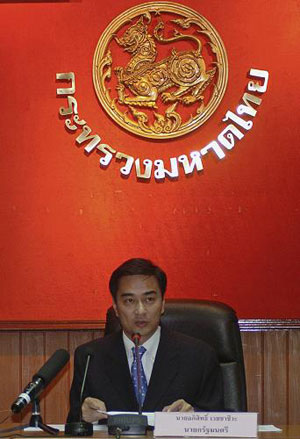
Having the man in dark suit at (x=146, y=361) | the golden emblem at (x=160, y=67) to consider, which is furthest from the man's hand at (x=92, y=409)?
the golden emblem at (x=160, y=67)

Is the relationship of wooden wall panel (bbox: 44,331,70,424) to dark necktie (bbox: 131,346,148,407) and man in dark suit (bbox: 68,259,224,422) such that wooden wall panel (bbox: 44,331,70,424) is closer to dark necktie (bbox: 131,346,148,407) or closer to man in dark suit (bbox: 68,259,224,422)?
man in dark suit (bbox: 68,259,224,422)

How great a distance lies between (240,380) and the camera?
118 inches

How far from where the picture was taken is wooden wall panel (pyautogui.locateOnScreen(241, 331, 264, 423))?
147 inches

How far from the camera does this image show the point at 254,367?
12.3 feet

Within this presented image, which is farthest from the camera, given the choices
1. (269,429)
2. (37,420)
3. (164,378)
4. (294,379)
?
(294,379)

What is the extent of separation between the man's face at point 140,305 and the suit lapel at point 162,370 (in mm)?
71

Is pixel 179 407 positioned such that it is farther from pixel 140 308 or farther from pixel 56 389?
pixel 56 389

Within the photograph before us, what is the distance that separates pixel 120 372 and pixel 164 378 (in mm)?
154

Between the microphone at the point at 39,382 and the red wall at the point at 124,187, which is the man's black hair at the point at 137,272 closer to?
the microphone at the point at 39,382

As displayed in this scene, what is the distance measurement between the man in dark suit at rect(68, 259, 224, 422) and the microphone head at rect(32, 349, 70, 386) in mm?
387

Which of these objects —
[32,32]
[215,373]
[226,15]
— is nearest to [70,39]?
[32,32]

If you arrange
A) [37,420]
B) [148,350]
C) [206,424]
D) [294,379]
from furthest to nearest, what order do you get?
[294,379]
[148,350]
[37,420]
[206,424]

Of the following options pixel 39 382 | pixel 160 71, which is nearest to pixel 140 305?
pixel 39 382

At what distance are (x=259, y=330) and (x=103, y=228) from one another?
0.79 meters
